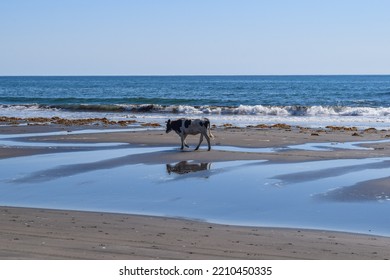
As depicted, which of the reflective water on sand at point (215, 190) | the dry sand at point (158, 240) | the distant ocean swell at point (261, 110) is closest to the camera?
the dry sand at point (158, 240)

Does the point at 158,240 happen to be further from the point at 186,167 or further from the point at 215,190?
the point at 186,167

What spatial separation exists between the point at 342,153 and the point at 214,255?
12015 millimetres

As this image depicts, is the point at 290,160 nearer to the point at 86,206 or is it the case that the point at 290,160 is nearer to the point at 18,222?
the point at 86,206

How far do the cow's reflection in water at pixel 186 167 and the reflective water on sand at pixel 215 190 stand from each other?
0.02 meters

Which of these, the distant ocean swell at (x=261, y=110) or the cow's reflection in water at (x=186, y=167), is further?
the distant ocean swell at (x=261, y=110)

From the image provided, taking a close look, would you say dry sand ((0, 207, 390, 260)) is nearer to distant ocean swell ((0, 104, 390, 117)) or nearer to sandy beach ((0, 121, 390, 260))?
sandy beach ((0, 121, 390, 260))

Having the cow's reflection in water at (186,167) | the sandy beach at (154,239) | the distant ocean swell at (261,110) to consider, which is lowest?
the distant ocean swell at (261,110)

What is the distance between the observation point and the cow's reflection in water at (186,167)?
1577 cm

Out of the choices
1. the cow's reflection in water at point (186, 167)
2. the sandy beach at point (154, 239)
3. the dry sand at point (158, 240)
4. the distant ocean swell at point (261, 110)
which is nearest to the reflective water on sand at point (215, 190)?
the cow's reflection in water at point (186, 167)

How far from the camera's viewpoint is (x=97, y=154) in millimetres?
19078

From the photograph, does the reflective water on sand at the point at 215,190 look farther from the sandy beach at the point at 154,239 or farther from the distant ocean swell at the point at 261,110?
the distant ocean swell at the point at 261,110

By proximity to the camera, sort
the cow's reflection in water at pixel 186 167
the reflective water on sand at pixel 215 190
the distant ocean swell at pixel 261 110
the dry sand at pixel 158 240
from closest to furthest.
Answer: the dry sand at pixel 158 240, the reflective water on sand at pixel 215 190, the cow's reflection in water at pixel 186 167, the distant ocean swell at pixel 261 110

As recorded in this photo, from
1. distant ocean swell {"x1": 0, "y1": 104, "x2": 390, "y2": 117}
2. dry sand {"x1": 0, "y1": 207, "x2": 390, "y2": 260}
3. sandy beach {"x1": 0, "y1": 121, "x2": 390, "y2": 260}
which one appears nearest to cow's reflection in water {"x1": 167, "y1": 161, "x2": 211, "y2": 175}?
sandy beach {"x1": 0, "y1": 121, "x2": 390, "y2": 260}
